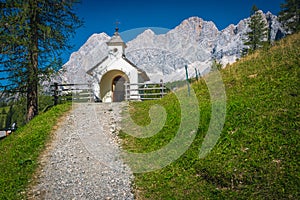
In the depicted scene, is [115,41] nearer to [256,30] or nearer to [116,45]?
[116,45]

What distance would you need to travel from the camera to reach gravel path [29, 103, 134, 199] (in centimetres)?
712

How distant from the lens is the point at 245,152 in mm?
7133

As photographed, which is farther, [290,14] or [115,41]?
[290,14]

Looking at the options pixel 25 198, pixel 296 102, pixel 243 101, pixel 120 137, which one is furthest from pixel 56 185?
pixel 296 102

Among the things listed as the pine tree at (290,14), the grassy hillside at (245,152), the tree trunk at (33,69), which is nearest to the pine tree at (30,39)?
the tree trunk at (33,69)

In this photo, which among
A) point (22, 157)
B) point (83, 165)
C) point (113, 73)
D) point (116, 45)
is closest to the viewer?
point (83, 165)

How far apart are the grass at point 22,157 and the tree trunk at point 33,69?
6.57ft

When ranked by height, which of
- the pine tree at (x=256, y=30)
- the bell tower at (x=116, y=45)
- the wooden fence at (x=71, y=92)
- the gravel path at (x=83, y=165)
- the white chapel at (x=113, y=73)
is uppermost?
the pine tree at (x=256, y=30)

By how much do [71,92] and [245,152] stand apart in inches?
665

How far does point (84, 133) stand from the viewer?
12.3 m

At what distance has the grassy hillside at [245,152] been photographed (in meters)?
5.95

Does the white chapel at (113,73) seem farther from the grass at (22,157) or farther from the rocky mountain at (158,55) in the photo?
the grass at (22,157)

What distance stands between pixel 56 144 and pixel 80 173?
Answer: 317 centimetres

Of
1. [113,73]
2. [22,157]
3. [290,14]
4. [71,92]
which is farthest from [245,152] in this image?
[290,14]
